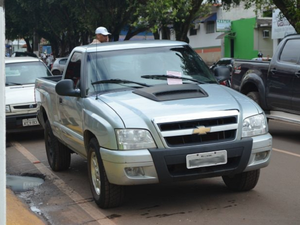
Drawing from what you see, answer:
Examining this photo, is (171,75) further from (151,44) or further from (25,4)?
(25,4)

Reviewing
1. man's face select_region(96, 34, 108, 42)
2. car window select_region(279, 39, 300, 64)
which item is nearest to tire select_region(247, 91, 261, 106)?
car window select_region(279, 39, 300, 64)

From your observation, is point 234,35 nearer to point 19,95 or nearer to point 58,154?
point 19,95

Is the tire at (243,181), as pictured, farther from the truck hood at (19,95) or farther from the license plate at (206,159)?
the truck hood at (19,95)

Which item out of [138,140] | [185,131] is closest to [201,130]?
[185,131]

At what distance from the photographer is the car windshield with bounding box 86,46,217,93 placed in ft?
21.0

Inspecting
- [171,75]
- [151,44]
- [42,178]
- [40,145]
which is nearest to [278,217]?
[171,75]

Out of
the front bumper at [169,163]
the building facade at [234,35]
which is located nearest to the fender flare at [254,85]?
the front bumper at [169,163]

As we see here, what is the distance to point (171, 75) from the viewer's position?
21.2 ft

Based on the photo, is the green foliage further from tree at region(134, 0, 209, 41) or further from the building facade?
the building facade

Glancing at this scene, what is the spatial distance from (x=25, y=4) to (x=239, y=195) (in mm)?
32169

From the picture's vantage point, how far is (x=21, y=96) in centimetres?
1140

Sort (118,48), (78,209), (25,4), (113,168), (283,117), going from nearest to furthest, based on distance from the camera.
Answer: (113,168)
(78,209)
(118,48)
(283,117)
(25,4)

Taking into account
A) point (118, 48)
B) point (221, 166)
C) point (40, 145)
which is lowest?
point (40, 145)

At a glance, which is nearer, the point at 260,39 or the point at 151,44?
the point at 151,44
